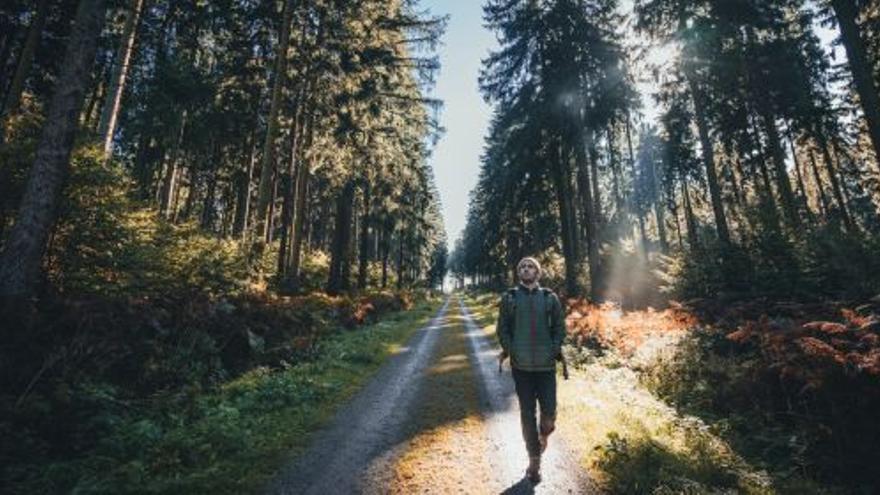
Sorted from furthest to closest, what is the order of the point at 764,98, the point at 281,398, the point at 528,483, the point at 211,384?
1. the point at 764,98
2. the point at 211,384
3. the point at 281,398
4. the point at 528,483

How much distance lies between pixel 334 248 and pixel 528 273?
21.3 metres

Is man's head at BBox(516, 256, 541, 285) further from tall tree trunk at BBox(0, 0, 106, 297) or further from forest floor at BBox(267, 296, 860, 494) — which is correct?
tall tree trunk at BBox(0, 0, 106, 297)

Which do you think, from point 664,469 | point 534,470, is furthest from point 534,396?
point 664,469

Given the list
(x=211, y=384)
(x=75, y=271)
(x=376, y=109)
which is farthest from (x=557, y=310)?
(x=376, y=109)

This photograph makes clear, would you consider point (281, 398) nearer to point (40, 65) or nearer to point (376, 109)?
point (376, 109)

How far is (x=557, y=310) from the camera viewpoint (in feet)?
20.4

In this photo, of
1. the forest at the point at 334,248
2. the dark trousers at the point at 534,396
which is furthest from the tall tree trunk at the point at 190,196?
the dark trousers at the point at 534,396

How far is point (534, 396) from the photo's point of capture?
6086mm

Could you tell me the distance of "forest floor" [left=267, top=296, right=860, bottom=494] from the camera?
5.53 m

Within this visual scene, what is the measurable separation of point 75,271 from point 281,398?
4442mm

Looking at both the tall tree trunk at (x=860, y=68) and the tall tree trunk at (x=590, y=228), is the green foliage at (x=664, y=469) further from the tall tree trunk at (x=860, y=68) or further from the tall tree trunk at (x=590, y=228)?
the tall tree trunk at (x=590, y=228)

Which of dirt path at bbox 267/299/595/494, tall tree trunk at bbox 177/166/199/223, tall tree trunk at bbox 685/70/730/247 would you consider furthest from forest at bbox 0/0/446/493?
tall tree trunk at bbox 685/70/730/247

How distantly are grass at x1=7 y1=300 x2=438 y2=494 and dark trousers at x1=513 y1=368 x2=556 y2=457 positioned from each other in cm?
300

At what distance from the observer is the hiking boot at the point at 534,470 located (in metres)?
5.70
